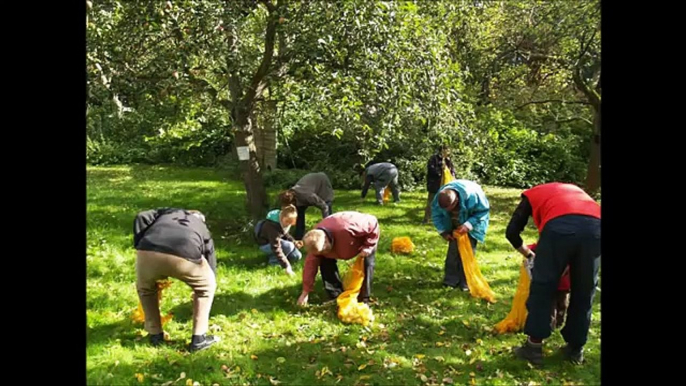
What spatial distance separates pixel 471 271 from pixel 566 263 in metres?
1.87

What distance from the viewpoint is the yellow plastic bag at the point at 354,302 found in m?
4.78

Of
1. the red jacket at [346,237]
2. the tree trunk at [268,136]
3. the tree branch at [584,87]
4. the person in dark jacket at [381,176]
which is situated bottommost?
the red jacket at [346,237]

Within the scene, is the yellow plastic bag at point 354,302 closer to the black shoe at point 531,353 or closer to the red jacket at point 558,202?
the black shoe at point 531,353

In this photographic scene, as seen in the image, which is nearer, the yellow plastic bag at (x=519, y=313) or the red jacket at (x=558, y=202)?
the red jacket at (x=558, y=202)

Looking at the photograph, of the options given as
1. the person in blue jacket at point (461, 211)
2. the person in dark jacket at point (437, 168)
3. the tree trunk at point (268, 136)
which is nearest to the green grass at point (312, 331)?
the person in blue jacket at point (461, 211)

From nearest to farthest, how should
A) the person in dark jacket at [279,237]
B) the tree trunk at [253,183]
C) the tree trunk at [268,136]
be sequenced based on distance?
the person in dark jacket at [279,237]
the tree trunk at [253,183]
the tree trunk at [268,136]

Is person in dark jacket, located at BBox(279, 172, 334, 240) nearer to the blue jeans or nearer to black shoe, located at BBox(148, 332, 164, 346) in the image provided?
the blue jeans

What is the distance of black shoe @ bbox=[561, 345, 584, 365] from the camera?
397 centimetres

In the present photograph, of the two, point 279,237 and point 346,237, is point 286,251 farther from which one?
point 346,237

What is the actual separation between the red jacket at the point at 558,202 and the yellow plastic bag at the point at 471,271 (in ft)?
4.71

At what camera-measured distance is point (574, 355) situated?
3.98m

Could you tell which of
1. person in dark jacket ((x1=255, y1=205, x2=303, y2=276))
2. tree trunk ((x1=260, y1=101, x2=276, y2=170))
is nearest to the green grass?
person in dark jacket ((x1=255, y1=205, x2=303, y2=276))

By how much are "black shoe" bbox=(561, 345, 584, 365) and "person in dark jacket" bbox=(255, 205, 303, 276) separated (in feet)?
10.7
